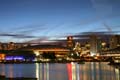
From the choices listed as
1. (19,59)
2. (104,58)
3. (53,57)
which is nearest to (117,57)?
(104,58)

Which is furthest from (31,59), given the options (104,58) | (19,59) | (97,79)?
(97,79)

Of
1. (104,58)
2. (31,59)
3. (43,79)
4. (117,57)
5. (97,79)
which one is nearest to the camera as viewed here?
(43,79)

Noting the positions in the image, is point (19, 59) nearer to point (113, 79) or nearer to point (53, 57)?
point (53, 57)

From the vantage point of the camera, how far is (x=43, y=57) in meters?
184

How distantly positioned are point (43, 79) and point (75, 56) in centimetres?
13216

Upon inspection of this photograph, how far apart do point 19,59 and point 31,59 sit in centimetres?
886

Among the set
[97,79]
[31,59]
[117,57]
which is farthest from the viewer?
[31,59]

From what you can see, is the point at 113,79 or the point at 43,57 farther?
the point at 43,57

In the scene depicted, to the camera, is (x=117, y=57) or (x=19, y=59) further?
(x=19, y=59)

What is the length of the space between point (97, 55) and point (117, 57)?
153ft

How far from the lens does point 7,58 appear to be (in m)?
194

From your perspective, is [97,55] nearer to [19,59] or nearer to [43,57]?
[43,57]

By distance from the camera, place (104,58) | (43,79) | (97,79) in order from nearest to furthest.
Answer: (43,79), (97,79), (104,58)

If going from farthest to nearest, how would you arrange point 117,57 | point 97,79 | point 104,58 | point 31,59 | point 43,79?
point 31,59 < point 104,58 < point 117,57 < point 97,79 < point 43,79
